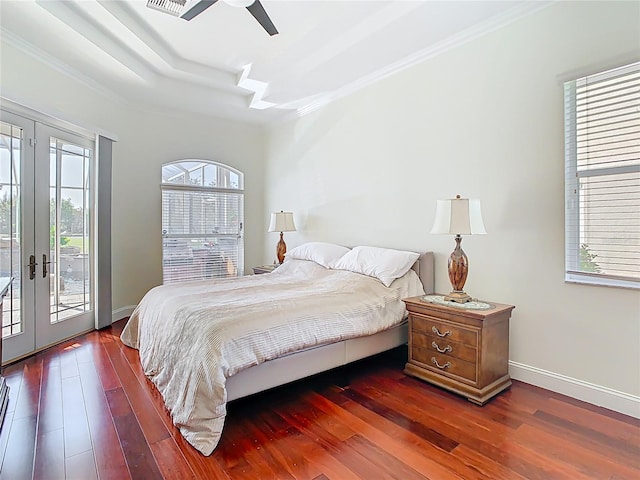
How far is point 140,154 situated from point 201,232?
1352 millimetres

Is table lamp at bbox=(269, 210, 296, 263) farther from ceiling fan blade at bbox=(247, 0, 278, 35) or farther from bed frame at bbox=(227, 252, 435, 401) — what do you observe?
ceiling fan blade at bbox=(247, 0, 278, 35)

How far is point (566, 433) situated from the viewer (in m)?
2.10

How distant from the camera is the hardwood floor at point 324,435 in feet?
5.84

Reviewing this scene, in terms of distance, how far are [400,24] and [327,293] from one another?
2.32m

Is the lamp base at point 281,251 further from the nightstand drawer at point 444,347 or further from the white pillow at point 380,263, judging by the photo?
the nightstand drawer at point 444,347

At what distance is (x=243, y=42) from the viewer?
3.70 metres

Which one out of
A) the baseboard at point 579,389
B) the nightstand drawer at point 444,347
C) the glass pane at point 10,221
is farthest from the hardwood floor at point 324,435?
the glass pane at point 10,221

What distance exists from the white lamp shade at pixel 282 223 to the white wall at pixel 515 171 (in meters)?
1.24

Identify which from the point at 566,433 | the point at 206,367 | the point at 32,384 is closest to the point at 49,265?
the point at 32,384

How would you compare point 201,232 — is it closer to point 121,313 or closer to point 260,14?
point 121,313

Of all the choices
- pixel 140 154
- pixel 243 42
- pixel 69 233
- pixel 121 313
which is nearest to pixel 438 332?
pixel 243 42

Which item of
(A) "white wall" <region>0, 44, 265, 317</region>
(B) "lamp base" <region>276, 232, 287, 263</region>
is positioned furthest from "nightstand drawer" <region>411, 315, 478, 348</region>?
(A) "white wall" <region>0, 44, 265, 317</region>

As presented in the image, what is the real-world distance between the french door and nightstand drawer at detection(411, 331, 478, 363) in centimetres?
352

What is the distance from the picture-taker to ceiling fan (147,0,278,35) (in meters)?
2.36
